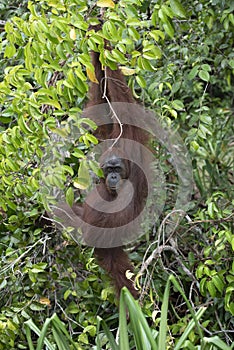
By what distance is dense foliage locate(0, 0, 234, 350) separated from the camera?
7.48ft

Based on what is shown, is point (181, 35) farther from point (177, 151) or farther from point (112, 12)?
point (112, 12)

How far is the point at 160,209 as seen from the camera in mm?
3334

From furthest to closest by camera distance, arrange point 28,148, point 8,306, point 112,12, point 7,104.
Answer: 1. point 8,306
2. point 7,104
3. point 28,148
4. point 112,12

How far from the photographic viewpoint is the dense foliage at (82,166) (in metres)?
2.28

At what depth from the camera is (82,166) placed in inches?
89.7

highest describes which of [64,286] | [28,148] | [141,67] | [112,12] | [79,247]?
[112,12]

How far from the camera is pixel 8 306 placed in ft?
9.76

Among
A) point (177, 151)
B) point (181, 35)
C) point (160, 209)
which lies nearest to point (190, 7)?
point (181, 35)

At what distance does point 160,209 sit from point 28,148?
1079 mm

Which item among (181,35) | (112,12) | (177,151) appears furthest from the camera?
(181,35)

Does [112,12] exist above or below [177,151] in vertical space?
above

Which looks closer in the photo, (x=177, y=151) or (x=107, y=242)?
(x=107, y=242)

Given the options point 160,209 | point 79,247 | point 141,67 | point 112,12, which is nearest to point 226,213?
point 160,209

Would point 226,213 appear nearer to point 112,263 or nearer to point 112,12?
point 112,263
